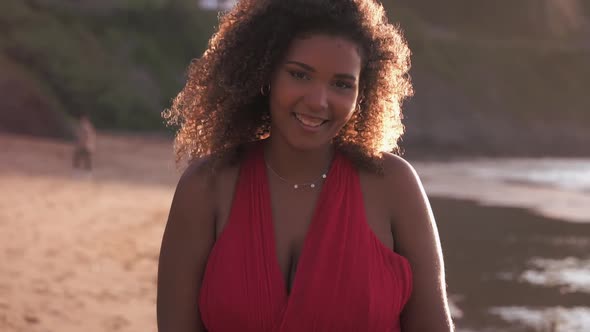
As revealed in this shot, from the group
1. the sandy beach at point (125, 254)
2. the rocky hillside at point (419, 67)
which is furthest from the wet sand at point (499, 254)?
the rocky hillside at point (419, 67)

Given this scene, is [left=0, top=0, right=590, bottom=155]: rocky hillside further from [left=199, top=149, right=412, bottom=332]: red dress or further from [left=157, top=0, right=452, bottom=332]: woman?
[left=199, top=149, right=412, bottom=332]: red dress

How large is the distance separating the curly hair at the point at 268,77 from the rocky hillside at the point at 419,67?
23.4 m

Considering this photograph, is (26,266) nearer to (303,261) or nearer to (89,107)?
(303,261)

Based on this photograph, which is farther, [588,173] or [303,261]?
[588,173]

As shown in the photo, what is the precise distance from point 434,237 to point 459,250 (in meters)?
9.30

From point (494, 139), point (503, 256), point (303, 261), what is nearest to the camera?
point (303, 261)

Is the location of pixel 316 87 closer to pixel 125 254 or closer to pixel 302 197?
pixel 302 197

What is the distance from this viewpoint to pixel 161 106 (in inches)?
1352

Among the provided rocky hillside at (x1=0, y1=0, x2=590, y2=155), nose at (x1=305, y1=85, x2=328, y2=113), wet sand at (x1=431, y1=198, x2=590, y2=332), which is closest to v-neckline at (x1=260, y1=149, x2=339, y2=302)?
nose at (x1=305, y1=85, x2=328, y2=113)

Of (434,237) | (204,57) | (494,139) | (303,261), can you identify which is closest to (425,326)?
(434,237)

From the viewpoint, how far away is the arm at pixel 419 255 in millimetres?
2572

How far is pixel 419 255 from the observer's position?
257 centimetres

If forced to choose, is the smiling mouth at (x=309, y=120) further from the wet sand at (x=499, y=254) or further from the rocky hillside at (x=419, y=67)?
the rocky hillside at (x=419, y=67)

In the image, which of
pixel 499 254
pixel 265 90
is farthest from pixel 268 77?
pixel 499 254
